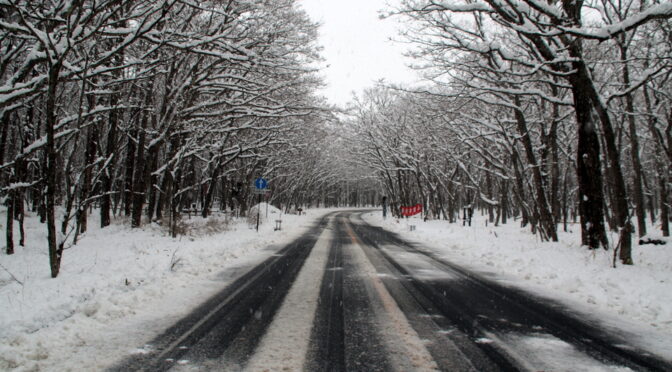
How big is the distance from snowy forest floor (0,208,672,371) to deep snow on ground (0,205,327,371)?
0.01 m

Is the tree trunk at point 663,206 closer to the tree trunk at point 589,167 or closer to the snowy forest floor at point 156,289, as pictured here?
the snowy forest floor at point 156,289

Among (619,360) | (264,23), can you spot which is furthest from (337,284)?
(264,23)

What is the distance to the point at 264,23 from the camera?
12812 mm

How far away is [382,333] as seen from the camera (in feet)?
15.1

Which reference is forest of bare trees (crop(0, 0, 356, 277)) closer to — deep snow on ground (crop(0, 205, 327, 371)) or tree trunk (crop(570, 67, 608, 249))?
deep snow on ground (crop(0, 205, 327, 371))

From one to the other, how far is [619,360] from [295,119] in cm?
2346

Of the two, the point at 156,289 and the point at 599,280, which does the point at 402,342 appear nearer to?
the point at 156,289

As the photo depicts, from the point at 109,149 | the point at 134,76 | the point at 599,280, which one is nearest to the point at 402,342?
the point at 599,280

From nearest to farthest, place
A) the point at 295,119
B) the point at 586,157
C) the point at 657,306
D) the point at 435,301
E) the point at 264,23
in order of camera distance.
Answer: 1. the point at 657,306
2. the point at 435,301
3. the point at 586,157
4. the point at 264,23
5. the point at 295,119

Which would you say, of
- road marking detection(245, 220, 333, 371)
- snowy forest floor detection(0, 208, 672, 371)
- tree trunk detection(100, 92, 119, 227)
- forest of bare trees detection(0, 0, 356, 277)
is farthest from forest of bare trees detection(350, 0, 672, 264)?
tree trunk detection(100, 92, 119, 227)

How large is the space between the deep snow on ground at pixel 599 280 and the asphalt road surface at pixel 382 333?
0.48 m

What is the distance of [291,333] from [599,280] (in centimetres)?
653

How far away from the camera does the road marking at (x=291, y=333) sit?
146 inches

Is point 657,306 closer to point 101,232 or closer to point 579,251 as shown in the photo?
point 579,251
